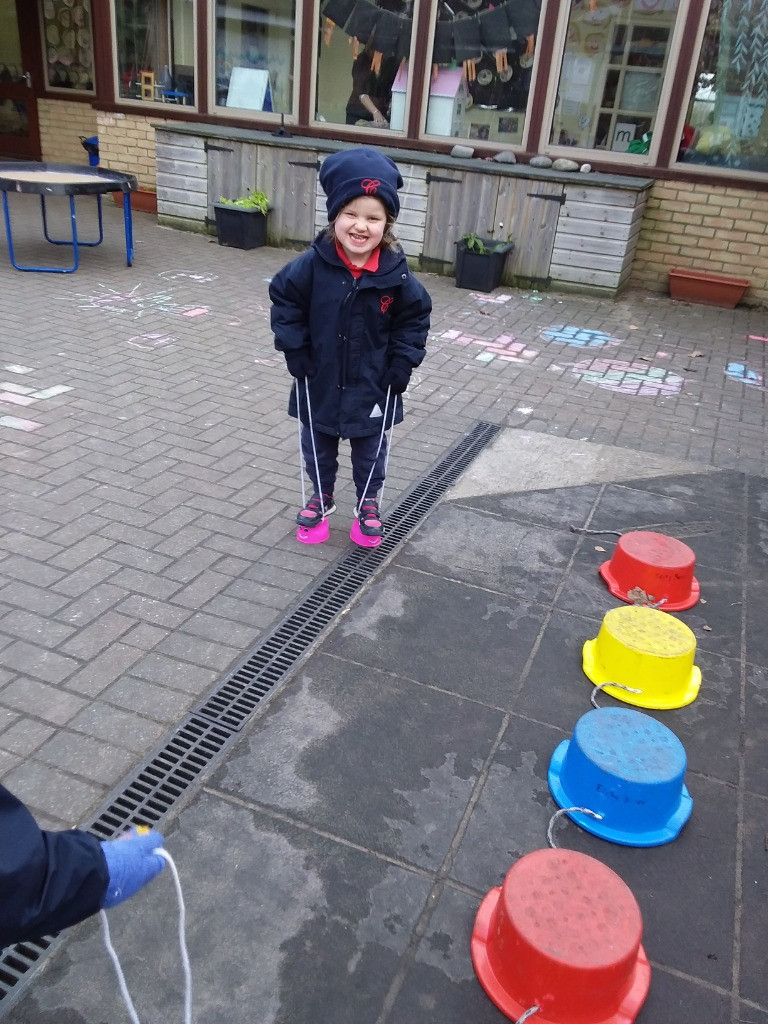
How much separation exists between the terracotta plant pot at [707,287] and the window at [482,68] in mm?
2688

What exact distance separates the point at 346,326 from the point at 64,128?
13.0 metres

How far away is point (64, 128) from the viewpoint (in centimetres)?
1405

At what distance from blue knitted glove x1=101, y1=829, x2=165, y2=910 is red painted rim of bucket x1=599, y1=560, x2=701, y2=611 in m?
2.62

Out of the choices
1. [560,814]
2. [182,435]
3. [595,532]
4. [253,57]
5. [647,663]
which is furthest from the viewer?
[253,57]

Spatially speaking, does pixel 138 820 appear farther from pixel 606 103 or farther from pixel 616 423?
pixel 606 103

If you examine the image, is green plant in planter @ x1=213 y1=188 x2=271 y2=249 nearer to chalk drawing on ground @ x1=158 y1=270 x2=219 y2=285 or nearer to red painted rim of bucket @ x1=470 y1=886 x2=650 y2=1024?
chalk drawing on ground @ x1=158 y1=270 x2=219 y2=285

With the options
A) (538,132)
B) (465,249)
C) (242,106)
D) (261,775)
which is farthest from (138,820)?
(242,106)

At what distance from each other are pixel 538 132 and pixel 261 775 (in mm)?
9551

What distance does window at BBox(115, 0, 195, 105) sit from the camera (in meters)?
11.9

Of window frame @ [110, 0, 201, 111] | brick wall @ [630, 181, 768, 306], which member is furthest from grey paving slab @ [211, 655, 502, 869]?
window frame @ [110, 0, 201, 111]

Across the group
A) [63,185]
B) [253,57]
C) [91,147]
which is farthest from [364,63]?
[63,185]

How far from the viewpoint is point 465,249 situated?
945 centimetres

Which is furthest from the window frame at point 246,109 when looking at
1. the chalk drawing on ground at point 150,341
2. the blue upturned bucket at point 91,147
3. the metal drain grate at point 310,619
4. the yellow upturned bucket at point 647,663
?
the yellow upturned bucket at point 647,663

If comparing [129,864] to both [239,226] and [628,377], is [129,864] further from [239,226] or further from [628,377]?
[239,226]
